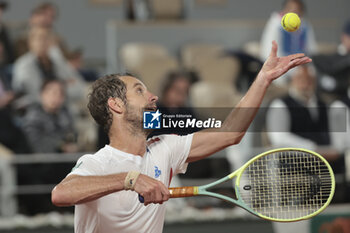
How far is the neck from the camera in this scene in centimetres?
224

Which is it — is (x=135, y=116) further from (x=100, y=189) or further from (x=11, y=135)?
(x=11, y=135)

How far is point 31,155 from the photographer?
16.9 feet

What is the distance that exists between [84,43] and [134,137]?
332 inches

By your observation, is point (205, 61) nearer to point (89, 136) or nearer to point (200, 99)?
point (200, 99)

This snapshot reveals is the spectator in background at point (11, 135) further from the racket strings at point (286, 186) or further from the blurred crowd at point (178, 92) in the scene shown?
the racket strings at point (286, 186)

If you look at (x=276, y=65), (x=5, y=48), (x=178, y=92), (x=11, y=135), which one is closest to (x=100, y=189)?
(x=276, y=65)

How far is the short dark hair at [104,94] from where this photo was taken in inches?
87.7

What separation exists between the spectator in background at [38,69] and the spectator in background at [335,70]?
2.14 metres

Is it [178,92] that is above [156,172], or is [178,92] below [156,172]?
above

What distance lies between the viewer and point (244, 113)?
230 cm

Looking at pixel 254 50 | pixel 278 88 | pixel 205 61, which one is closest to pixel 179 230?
pixel 278 88

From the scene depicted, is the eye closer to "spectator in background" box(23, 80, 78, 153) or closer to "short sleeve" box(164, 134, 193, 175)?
"short sleeve" box(164, 134, 193, 175)

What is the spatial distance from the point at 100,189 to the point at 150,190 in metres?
0.15

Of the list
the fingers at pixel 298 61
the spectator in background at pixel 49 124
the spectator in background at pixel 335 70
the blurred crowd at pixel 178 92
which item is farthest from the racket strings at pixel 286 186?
the spectator in background at pixel 335 70
